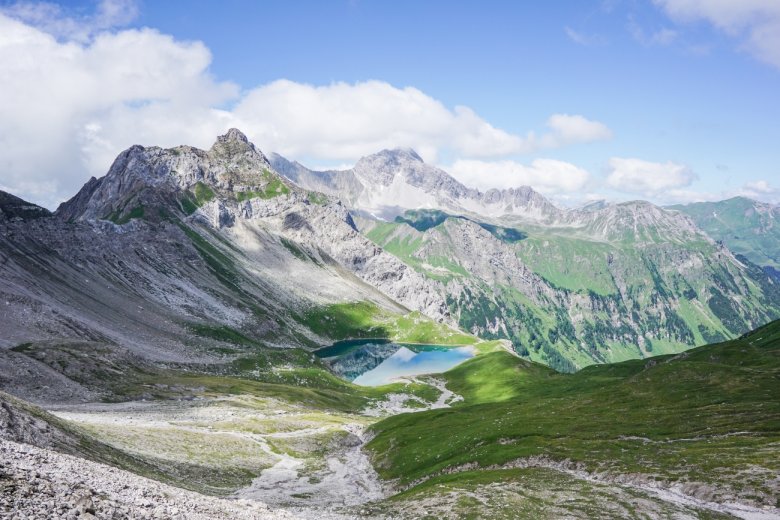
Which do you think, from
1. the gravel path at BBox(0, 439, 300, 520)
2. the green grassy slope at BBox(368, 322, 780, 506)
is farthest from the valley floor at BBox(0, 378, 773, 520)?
the green grassy slope at BBox(368, 322, 780, 506)

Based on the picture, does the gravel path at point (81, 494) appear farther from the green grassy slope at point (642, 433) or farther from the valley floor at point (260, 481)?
the green grassy slope at point (642, 433)

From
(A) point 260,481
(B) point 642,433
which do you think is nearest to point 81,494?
(A) point 260,481

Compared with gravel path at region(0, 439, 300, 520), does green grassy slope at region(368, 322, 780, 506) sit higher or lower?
lower

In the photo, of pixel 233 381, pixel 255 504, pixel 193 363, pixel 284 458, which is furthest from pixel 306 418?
pixel 255 504

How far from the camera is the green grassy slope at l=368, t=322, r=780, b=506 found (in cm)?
6106

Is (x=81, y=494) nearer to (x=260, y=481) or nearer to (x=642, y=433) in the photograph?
(x=260, y=481)

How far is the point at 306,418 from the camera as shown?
128 m

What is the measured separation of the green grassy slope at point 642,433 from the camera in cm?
6106

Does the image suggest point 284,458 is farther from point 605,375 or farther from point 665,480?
point 605,375

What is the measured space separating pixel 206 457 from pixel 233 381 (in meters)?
84.2

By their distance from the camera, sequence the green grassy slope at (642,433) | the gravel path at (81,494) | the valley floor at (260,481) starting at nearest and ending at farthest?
the gravel path at (81,494), the valley floor at (260,481), the green grassy slope at (642,433)

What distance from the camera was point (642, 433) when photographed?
3184 inches

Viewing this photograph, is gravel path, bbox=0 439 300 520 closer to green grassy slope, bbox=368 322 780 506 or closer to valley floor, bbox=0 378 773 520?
valley floor, bbox=0 378 773 520

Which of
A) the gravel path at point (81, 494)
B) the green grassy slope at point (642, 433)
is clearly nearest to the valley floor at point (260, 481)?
the gravel path at point (81, 494)
